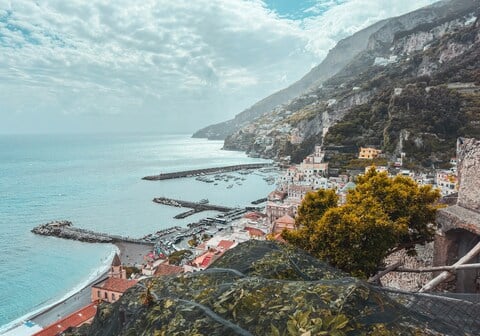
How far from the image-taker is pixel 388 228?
682 cm

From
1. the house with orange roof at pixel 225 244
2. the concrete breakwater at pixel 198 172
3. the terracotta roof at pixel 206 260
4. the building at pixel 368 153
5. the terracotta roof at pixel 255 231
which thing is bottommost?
the concrete breakwater at pixel 198 172

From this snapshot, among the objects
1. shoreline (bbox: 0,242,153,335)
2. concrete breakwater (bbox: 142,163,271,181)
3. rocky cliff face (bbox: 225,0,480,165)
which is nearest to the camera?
shoreline (bbox: 0,242,153,335)

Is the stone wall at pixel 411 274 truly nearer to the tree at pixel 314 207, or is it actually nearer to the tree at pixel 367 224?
the tree at pixel 367 224

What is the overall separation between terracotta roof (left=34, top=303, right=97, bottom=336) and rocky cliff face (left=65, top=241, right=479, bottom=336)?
14055 mm

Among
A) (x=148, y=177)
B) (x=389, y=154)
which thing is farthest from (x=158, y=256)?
(x=148, y=177)

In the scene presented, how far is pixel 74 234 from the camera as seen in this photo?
110 ft

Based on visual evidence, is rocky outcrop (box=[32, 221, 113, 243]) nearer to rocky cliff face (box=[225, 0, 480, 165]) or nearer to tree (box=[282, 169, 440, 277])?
tree (box=[282, 169, 440, 277])

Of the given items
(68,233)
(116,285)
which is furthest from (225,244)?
(68,233)

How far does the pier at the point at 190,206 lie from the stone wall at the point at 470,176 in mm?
35315

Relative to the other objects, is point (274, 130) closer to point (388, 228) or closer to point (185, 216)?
point (185, 216)


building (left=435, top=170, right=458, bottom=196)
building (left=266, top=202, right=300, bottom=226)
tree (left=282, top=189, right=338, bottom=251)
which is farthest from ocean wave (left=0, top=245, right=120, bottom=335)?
building (left=435, top=170, right=458, bottom=196)

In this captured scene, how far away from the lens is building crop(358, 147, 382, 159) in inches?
1658

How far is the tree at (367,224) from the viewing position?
6.73m

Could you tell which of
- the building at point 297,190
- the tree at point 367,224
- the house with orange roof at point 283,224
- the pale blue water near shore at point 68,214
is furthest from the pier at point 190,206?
the tree at point 367,224
